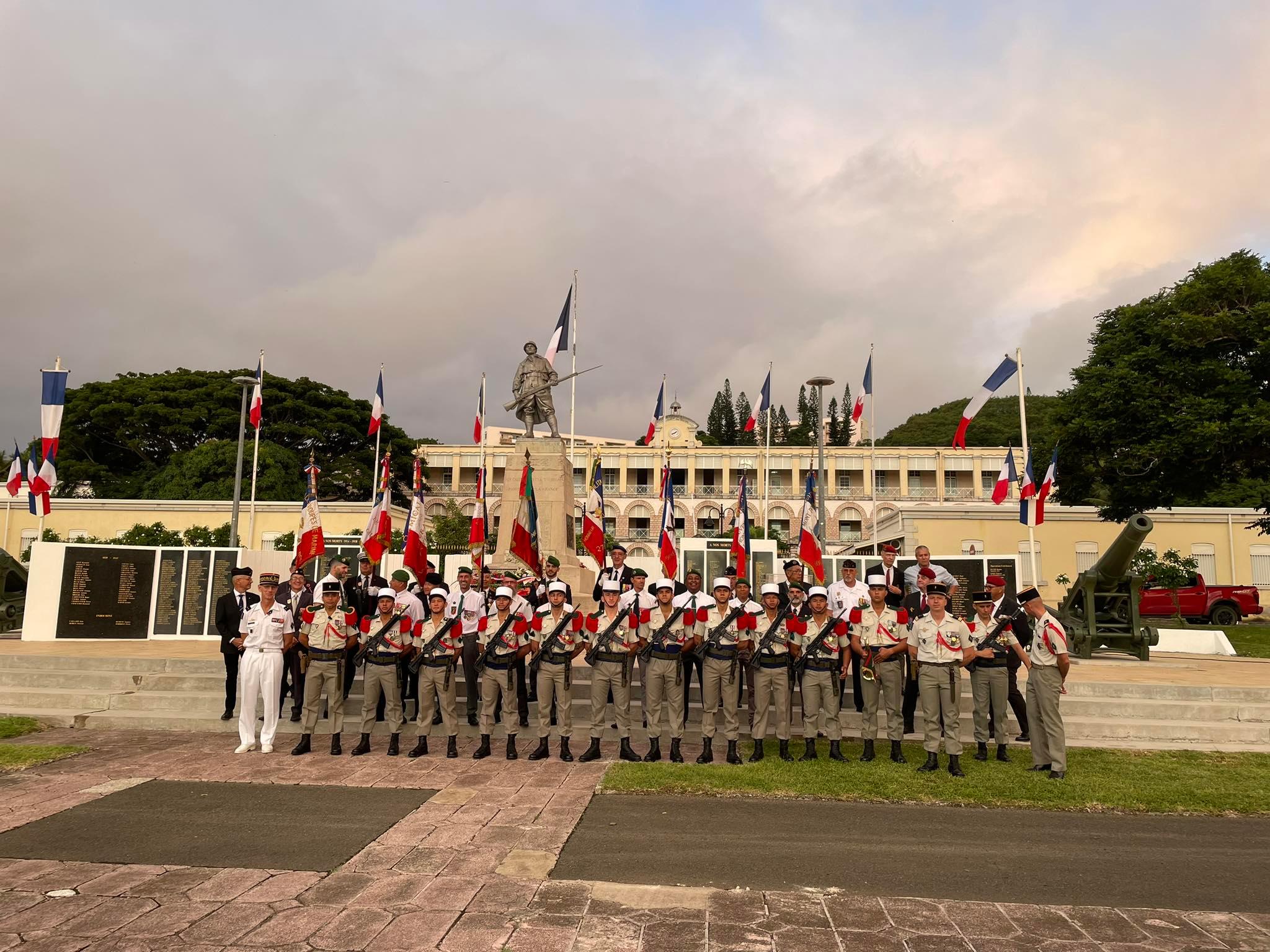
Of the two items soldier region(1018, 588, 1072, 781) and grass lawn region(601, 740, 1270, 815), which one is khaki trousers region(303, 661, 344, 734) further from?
soldier region(1018, 588, 1072, 781)

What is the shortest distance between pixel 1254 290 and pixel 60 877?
91.7ft

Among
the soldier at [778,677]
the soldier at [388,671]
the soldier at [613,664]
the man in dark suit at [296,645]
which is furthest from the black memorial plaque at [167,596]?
the soldier at [778,677]

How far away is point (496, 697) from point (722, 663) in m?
2.36

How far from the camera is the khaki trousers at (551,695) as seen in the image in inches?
319

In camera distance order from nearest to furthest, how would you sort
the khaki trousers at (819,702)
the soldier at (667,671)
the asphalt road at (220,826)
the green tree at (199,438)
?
the asphalt road at (220,826) → the khaki trousers at (819,702) → the soldier at (667,671) → the green tree at (199,438)

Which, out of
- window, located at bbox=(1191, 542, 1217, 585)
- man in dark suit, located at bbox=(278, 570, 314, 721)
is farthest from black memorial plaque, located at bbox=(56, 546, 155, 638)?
window, located at bbox=(1191, 542, 1217, 585)

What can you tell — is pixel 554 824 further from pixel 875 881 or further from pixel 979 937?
pixel 979 937

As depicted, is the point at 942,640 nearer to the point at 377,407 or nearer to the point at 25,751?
the point at 25,751

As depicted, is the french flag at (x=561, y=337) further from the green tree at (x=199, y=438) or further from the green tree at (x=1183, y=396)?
the green tree at (x=199, y=438)

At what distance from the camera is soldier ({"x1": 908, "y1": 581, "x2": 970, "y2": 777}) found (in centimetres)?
744

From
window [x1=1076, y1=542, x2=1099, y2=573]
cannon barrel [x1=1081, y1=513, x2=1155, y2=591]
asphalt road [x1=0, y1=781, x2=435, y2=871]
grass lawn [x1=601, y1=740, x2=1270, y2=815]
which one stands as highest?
window [x1=1076, y1=542, x2=1099, y2=573]

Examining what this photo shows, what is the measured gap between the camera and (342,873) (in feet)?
16.0

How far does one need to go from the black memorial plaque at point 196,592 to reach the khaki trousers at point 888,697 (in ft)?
41.5

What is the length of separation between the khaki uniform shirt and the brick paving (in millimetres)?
2874
